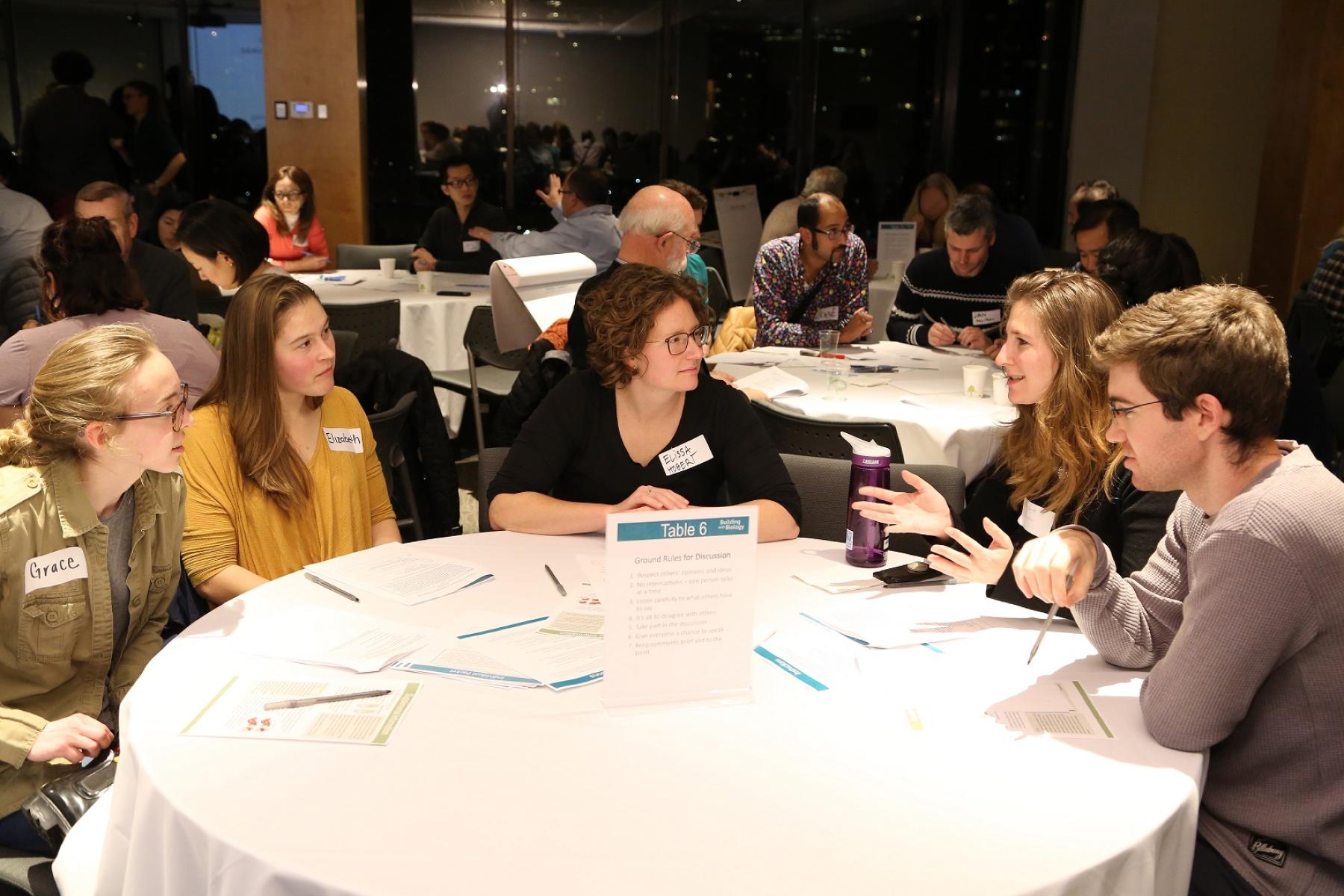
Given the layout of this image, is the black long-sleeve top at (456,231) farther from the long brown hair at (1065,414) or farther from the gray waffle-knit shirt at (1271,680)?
the gray waffle-knit shirt at (1271,680)

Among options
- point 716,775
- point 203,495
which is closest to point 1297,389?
point 716,775

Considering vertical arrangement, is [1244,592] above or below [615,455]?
above

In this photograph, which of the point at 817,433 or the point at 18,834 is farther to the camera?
the point at 817,433

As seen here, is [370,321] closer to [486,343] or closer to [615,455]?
[486,343]

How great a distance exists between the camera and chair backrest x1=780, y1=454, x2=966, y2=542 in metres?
2.79

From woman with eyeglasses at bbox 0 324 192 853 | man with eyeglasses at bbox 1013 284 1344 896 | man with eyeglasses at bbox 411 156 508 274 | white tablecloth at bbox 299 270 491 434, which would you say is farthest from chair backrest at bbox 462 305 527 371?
man with eyeglasses at bbox 1013 284 1344 896

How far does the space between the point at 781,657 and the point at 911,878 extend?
0.63m

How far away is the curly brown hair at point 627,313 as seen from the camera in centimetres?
271

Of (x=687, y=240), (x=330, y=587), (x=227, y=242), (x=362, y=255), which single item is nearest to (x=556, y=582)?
(x=330, y=587)

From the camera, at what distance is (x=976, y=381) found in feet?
13.4

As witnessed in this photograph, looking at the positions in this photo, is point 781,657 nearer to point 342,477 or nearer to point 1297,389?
point 342,477

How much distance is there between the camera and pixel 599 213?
645 cm

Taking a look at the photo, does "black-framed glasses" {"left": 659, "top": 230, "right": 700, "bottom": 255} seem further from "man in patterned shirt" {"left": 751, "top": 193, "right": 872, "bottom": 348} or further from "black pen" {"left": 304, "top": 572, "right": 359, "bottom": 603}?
"black pen" {"left": 304, "top": 572, "right": 359, "bottom": 603}

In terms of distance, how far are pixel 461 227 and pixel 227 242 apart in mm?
3554
